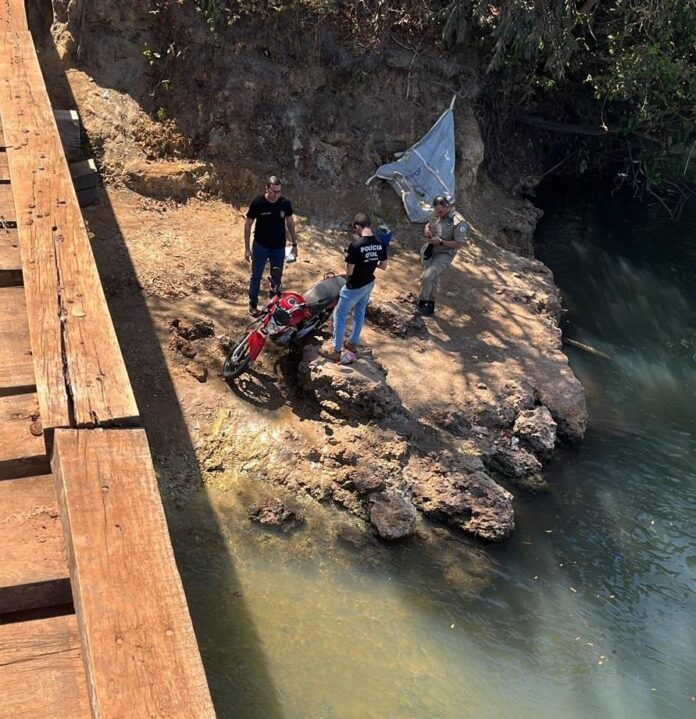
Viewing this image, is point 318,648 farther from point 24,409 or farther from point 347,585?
point 24,409

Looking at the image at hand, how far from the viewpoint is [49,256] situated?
10.4 ft

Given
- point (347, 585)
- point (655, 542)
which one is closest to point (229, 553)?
point (347, 585)

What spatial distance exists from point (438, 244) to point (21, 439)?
21.8 ft

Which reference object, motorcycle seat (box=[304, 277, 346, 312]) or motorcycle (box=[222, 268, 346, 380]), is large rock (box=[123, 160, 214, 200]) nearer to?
motorcycle (box=[222, 268, 346, 380])

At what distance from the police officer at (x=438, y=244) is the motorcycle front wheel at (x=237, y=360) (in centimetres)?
298

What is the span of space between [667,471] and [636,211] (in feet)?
29.6

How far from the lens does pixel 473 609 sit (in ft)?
18.6

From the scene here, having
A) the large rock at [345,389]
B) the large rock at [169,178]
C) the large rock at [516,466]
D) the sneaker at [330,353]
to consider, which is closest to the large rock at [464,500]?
the large rock at [516,466]

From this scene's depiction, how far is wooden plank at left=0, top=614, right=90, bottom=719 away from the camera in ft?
6.43

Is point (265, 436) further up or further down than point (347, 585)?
further up

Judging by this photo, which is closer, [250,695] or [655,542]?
[250,695]

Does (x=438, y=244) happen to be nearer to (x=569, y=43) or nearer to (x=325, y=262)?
(x=325, y=262)

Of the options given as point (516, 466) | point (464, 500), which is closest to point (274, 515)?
point (464, 500)

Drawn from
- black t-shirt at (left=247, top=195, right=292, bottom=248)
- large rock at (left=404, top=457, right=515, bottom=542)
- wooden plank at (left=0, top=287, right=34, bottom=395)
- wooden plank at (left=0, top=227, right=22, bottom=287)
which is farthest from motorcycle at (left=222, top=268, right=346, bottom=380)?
wooden plank at (left=0, top=287, right=34, bottom=395)
